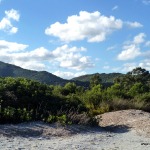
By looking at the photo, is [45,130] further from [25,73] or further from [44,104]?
[25,73]

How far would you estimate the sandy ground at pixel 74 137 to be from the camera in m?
10.9

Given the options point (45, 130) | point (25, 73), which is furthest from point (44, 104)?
point (25, 73)

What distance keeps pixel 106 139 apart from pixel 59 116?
290cm

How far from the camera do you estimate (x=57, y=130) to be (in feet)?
43.7

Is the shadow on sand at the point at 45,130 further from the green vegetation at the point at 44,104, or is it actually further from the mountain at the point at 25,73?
the mountain at the point at 25,73

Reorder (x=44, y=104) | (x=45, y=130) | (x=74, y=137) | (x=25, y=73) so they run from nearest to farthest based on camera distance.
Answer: (x=74, y=137), (x=45, y=130), (x=44, y=104), (x=25, y=73)

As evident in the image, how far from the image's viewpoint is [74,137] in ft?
41.8

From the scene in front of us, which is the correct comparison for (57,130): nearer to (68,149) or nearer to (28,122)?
(28,122)

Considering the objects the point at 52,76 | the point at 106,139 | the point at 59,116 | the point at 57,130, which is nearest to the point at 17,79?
the point at 59,116

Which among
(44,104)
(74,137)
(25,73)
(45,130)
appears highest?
(25,73)

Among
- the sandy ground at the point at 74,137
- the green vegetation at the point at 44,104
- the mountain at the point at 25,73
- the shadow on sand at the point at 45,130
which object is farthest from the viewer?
the mountain at the point at 25,73

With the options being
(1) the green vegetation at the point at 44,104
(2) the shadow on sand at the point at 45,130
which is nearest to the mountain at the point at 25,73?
(1) the green vegetation at the point at 44,104

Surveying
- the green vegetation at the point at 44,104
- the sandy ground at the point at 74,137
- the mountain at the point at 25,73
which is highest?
the mountain at the point at 25,73

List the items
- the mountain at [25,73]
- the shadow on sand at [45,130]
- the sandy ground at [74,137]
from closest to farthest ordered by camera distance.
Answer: the sandy ground at [74,137]
the shadow on sand at [45,130]
the mountain at [25,73]
